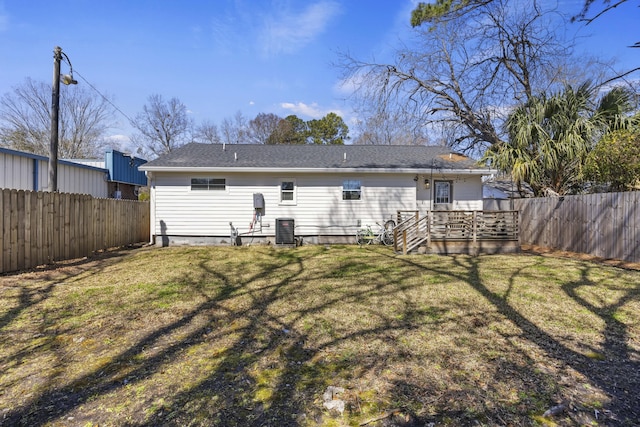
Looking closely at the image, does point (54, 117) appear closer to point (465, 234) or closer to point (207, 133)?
point (465, 234)

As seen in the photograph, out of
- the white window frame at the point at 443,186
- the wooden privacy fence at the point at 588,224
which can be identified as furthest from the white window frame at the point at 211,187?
the wooden privacy fence at the point at 588,224

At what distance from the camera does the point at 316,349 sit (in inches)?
130

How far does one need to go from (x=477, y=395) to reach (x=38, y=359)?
382 cm

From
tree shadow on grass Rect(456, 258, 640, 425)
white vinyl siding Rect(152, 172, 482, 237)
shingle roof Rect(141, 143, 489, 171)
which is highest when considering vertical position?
shingle roof Rect(141, 143, 489, 171)

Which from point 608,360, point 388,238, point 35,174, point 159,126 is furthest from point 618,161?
point 159,126

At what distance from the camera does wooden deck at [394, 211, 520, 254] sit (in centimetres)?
943

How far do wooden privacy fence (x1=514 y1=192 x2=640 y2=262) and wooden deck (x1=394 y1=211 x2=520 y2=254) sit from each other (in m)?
1.54

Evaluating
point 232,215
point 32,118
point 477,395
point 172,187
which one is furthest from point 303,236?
point 32,118

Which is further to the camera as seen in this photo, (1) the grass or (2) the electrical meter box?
(2) the electrical meter box

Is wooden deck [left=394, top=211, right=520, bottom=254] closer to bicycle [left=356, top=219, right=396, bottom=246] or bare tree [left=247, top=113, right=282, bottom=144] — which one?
bicycle [left=356, top=219, right=396, bottom=246]

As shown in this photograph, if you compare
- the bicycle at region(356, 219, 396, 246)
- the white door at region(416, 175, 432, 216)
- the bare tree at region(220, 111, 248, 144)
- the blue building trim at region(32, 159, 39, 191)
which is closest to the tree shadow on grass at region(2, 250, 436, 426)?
the bicycle at region(356, 219, 396, 246)

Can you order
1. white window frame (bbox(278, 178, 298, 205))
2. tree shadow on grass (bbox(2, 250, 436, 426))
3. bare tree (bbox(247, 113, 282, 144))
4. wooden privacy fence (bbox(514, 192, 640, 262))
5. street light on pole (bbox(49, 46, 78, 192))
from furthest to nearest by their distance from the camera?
bare tree (bbox(247, 113, 282, 144)), white window frame (bbox(278, 178, 298, 205)), street light on pole (bbox(49, 46, 78, 192)), wooden privacy fence (bbox(514, 192, 640, 262)), tree shadow on grass (bbox(2, 250, 436, 426))

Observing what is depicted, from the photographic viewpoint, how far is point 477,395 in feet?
8.20

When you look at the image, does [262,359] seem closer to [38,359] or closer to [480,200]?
[38,359]
